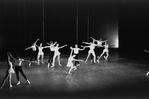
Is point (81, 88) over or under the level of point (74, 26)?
under

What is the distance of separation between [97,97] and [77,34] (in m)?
15.9

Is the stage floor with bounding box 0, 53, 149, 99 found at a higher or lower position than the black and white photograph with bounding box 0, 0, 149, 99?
lower

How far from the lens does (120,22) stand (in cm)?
1966

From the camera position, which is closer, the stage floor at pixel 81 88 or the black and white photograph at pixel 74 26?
the stage floor at pixel 81 88

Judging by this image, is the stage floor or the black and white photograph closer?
the stage floor

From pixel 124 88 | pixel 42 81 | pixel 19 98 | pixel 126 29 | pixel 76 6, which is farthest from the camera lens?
pixel 76 6

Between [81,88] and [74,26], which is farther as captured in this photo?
[74,26]

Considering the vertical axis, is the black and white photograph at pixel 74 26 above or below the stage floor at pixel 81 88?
above

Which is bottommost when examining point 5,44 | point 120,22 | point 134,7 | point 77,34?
point 5,44

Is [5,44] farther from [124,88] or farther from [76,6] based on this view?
[124,88]

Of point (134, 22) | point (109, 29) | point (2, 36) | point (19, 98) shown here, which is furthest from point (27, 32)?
point (19, 98)

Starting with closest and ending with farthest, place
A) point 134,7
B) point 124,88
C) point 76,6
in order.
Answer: point 124,88 → point 134,7 → point 76,6

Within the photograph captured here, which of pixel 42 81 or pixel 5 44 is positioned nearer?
pixel 42 81

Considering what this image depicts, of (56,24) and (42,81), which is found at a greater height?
(56,24)
